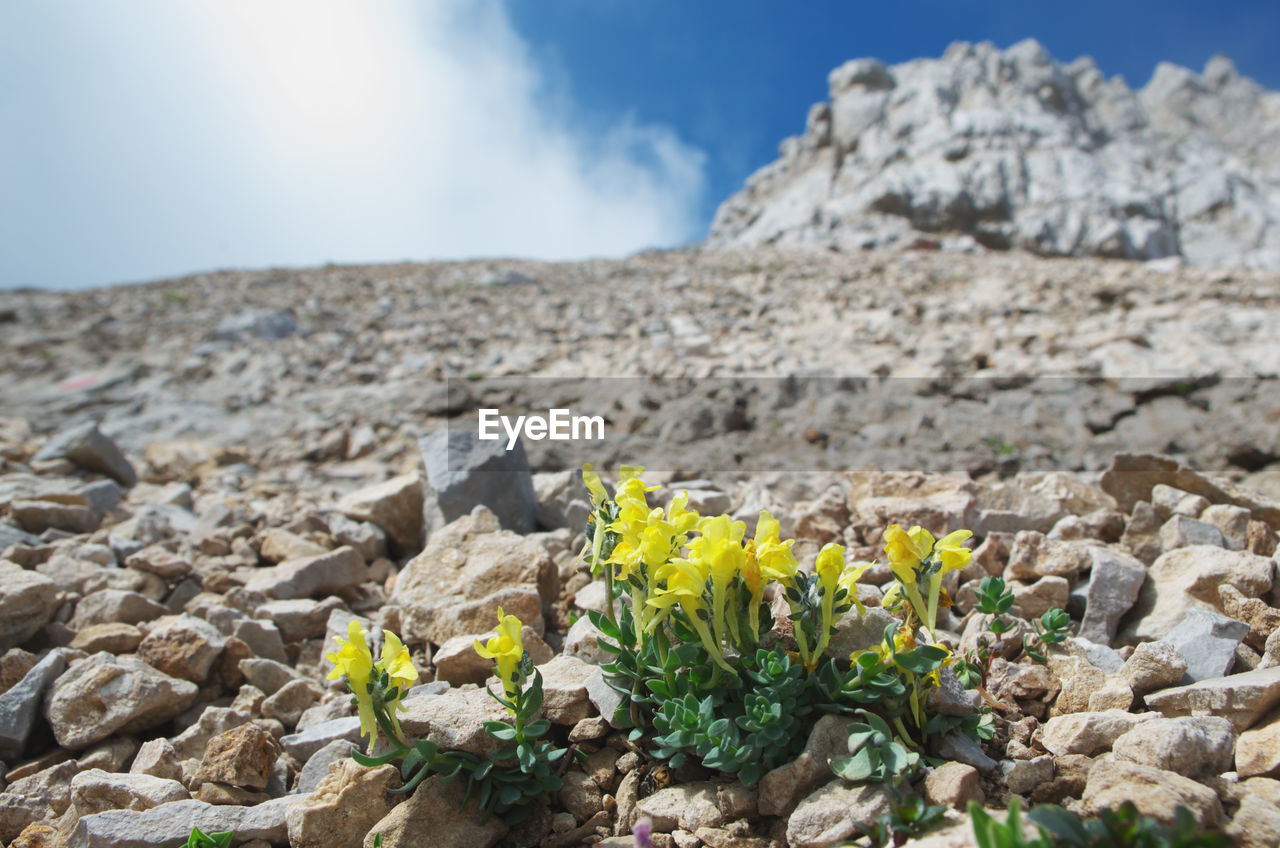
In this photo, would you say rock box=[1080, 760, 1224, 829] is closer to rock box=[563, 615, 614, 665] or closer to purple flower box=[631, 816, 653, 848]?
purple flower box=[631, 816, 653, 848]

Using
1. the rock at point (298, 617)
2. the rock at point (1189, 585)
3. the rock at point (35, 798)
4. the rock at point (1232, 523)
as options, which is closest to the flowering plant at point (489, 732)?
the rock at point (35, 798)

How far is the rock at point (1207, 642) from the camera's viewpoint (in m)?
2.12

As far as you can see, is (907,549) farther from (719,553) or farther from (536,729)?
(536,729)

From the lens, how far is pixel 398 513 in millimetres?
4000

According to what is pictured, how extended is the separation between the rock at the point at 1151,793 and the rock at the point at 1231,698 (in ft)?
1.40

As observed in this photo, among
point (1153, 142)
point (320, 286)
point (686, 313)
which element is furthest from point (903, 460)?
point (1153, 142)

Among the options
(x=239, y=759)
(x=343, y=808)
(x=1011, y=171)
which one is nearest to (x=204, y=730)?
(x=239, y=759)

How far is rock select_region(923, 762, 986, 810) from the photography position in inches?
65.0

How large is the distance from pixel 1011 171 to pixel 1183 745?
115ft

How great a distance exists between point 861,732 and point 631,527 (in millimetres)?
790

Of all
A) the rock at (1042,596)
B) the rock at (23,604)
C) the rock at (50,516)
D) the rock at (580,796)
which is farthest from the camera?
the rock at (50,516)

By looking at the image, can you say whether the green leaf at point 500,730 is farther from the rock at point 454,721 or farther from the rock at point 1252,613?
the rock at point 1252,613

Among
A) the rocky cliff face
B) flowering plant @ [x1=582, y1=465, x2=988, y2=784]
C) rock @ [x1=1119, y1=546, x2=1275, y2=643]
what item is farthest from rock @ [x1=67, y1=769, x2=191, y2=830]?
the rocky cliff face

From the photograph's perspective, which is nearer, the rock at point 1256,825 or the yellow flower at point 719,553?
the rock at point 1256,825
